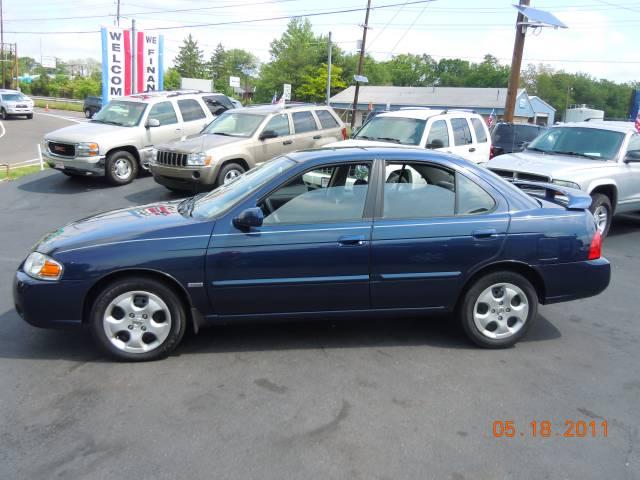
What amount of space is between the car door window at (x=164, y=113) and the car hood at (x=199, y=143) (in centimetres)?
203

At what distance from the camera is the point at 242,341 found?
4750mm

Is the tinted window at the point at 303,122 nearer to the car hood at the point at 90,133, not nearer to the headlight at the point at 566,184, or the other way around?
the car hood at the point at 90,133

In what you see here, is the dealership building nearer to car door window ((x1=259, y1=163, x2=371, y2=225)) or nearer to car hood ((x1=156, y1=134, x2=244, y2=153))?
car hood ((x1=156, y1=134, x2=244, y2=153))

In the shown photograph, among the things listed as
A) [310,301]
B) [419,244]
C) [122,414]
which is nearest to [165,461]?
[122,414]

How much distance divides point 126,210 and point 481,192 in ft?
9.94

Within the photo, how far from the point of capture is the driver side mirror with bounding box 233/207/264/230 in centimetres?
421

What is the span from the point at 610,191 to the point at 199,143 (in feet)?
23.3

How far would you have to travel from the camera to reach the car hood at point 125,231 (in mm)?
4238

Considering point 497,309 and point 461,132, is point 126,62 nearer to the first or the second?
point 461,132

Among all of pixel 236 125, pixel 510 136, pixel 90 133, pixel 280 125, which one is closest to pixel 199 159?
pixel 236 125

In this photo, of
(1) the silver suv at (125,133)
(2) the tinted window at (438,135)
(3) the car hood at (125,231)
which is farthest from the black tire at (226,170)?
(3) the car hood at (125,231)

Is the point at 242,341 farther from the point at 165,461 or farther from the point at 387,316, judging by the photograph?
the point at 165,461

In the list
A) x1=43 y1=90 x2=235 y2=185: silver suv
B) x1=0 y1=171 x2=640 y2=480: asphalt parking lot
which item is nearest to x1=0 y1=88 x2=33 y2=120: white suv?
x1=43 y1=90 x2=235 y2=185: silver suv

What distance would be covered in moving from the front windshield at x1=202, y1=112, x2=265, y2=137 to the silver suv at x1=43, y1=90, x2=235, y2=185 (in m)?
1.58
